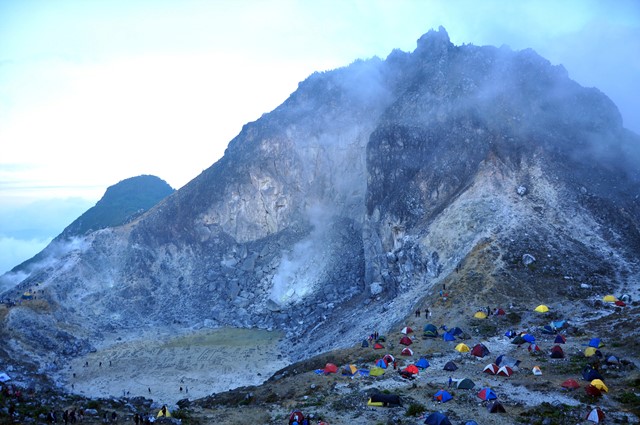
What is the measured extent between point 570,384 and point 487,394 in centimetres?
509

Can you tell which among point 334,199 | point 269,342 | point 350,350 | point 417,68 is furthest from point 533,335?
point 417,68

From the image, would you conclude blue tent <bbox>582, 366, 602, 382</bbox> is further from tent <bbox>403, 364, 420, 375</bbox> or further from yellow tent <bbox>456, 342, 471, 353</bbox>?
tent <bbox>403, 364, 420, 375</bbox>

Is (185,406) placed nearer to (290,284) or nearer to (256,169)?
(290,284)

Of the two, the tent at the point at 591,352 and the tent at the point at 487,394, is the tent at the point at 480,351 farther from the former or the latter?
the tent at the point at 487,394

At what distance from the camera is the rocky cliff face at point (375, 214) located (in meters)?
52.2

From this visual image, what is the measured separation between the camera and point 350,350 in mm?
40250

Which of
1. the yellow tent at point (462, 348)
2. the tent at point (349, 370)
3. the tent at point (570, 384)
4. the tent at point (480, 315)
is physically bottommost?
the tent at point (570, 384)

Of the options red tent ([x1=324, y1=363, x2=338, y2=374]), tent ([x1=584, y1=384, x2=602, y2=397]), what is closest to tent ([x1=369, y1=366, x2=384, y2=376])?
red tent ([x1=324, y1=363, x2=338, y2=374])

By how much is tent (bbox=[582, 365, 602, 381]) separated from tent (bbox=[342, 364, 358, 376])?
15.1m

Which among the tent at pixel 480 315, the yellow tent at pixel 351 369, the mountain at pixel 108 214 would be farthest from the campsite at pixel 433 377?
the mountain at pixel 108 214

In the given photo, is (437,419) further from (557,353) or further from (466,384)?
(557,353)

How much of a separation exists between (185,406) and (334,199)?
50599mm

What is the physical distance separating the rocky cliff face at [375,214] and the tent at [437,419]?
23740 millimetres

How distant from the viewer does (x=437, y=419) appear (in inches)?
956
